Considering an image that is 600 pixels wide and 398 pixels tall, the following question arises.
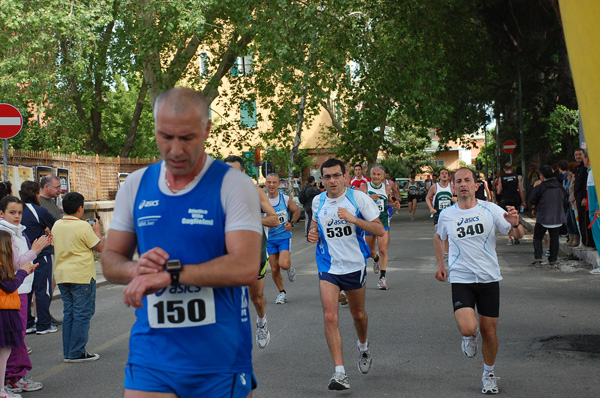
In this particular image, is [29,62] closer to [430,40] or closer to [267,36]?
[267,36]

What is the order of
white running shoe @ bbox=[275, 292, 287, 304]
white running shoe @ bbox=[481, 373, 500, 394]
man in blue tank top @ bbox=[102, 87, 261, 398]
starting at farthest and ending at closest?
white running shoe @ bbox=[275, 292, 287, 304]
white running shoe @ bbox=[481, 373, 500, 394]
man in blue tank top @ bbox=[102, 87, 261, 398]

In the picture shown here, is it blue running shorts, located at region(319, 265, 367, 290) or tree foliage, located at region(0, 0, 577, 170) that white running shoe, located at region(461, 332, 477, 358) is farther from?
tree foliage, located at region(0, 0, 577, 170)

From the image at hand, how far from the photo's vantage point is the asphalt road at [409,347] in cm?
688

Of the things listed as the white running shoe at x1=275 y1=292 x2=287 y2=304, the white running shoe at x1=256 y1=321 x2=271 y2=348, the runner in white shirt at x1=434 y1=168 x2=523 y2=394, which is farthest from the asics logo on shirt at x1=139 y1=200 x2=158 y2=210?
the white running shoe at x1=275 y1=292 x2=287 y2=304

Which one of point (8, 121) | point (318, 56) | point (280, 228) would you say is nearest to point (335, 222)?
point (280, 228)

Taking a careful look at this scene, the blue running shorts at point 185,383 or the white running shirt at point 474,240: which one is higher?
the white running shirt at point 474,240

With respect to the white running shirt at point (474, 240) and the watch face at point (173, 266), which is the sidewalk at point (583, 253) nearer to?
the white running shirt at point (474, 240)

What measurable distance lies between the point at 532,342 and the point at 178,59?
79.4 ft

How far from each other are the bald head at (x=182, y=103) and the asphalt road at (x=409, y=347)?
3.90 metres

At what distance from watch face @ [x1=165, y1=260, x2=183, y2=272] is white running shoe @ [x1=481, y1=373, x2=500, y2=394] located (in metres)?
4.15

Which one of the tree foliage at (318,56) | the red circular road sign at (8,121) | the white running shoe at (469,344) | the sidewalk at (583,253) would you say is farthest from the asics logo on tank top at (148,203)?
the tree foliage at (318,56)

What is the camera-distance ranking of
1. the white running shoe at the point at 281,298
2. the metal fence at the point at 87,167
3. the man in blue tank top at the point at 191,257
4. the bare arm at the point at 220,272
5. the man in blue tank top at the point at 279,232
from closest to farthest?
the bare arm at the point at 220,272
the man in blue tank top at the point at 191,257
the man in blue tank top at the point at 279,232
the white running shoe at the point at 281,298
the metal fence at the point at 87,167

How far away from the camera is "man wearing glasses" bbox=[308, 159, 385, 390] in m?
7.21

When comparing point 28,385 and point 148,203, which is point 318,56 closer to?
point 28,385
